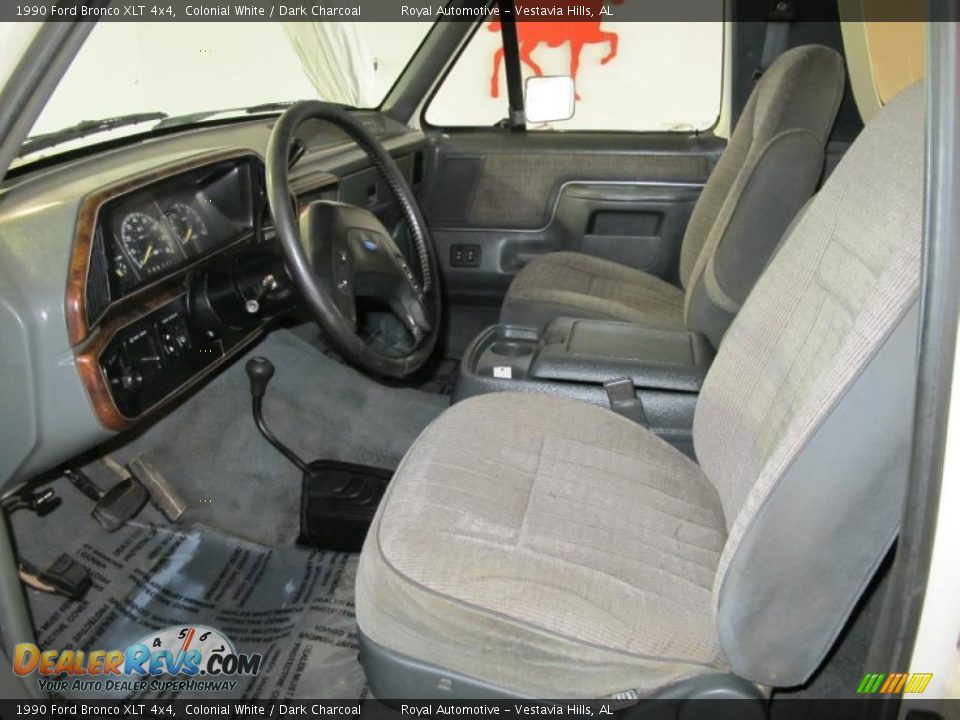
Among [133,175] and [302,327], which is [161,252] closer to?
[133,175]

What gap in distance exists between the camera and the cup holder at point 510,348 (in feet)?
5.77

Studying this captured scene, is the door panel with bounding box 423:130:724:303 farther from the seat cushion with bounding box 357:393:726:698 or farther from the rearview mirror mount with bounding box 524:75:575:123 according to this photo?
the seat cushion with bounding box 357:393:726:698

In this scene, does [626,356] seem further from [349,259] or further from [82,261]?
[82,261]

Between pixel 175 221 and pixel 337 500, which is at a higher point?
pixel 175 221

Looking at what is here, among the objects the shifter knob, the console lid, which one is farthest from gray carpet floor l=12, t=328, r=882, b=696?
the console lid

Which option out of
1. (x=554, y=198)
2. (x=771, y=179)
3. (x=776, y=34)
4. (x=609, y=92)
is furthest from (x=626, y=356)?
(x=609, y=92)

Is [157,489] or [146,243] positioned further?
[157,489]

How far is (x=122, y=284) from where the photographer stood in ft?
3.98

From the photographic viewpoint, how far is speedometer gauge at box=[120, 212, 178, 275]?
4.08ft

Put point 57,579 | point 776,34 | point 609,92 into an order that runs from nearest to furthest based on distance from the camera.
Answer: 1. point 57,579
2. point 776,34
3. point 609,92

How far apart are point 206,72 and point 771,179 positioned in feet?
4.49

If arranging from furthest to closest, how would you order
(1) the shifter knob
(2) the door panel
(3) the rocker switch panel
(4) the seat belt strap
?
(3) the rocker switch panel
(2) the door panel
(4) the seat belt strap
(1) the shifter knob

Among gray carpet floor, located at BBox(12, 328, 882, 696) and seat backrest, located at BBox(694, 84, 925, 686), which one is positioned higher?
seat backrest, located at BBox(694, 84, 925, 686)

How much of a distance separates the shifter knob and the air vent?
0.74m
